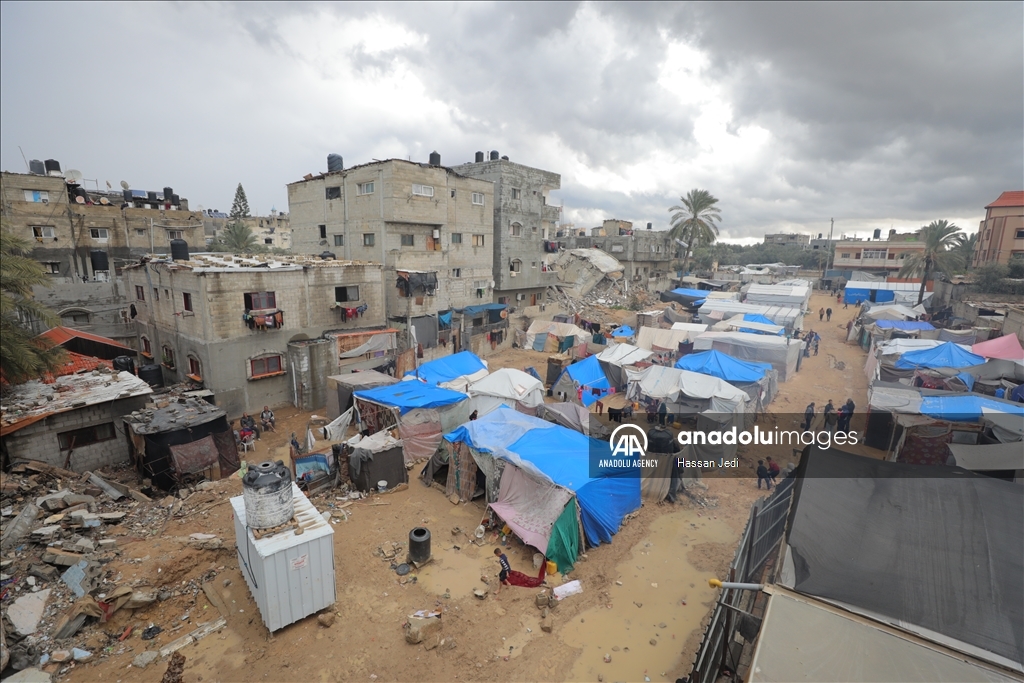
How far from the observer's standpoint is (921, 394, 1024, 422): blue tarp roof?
1311cm

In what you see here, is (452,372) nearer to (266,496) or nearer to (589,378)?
(589,378)

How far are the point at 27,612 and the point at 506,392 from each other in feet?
40.1

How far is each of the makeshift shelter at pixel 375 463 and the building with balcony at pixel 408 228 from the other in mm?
13354

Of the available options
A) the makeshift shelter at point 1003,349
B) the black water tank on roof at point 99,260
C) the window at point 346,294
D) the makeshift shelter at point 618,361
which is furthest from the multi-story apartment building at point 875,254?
the black water tank on roof at point 99,260

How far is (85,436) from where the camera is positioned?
1338cm

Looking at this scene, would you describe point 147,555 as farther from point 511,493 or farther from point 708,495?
point 708,495

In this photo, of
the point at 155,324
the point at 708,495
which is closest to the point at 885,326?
the point at 708,495

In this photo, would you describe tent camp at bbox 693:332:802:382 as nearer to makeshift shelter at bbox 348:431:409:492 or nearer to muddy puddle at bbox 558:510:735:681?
muddy puddle at bbox 558:510:735:681

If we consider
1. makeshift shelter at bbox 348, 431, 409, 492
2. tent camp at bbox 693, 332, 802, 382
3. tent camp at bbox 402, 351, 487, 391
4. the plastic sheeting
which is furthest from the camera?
tent camp at bbox 693, 332, 802, 382

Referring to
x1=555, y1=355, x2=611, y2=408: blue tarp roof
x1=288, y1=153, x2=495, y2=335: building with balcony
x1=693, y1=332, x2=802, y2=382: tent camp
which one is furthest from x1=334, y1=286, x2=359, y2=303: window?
x1=693, y1=332, x2=802, y2=382: tent camp

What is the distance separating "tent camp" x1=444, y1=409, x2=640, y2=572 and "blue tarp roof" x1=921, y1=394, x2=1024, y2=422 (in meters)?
9.93

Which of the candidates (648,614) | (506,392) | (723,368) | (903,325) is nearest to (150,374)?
(506,392)

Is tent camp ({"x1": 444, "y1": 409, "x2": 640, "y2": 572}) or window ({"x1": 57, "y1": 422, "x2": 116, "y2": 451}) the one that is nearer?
tent camp ({"x1": 444, "y1": 409, "x2": 640, "y2": 572})

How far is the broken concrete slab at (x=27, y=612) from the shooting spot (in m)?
7.34
